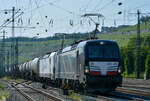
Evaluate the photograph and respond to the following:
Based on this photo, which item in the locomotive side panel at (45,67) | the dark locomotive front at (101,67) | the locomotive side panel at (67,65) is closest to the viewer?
the dark locomotive front at (101,67)

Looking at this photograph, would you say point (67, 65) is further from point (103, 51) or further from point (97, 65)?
point (97, 65)

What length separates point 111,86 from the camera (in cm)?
2205

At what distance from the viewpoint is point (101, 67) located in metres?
21.6

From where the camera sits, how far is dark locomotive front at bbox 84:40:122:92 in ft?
70.3

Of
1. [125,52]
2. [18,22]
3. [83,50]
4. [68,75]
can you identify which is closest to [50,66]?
[18,22]

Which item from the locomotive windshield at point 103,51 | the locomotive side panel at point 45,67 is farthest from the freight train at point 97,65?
the locomotive side panel at point 45,67

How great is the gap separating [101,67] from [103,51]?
4.19 feet

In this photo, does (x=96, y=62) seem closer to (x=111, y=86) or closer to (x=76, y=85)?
(x=111, y=86)

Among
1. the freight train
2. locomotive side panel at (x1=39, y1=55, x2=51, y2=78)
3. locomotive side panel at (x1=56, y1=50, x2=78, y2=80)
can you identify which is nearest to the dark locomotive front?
the freight train

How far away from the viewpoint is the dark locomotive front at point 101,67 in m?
21.4

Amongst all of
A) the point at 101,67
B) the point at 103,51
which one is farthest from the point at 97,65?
the point at 103,51

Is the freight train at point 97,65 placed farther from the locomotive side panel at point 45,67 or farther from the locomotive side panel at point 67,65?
the locomotive side panel at point 45,67

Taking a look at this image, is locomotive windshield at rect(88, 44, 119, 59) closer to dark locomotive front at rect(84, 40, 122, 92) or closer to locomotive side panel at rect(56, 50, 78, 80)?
dark locomotive front at rect(84, 40, 122, 92)

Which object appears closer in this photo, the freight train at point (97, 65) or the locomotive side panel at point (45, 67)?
the freight train at point (97, 65)
